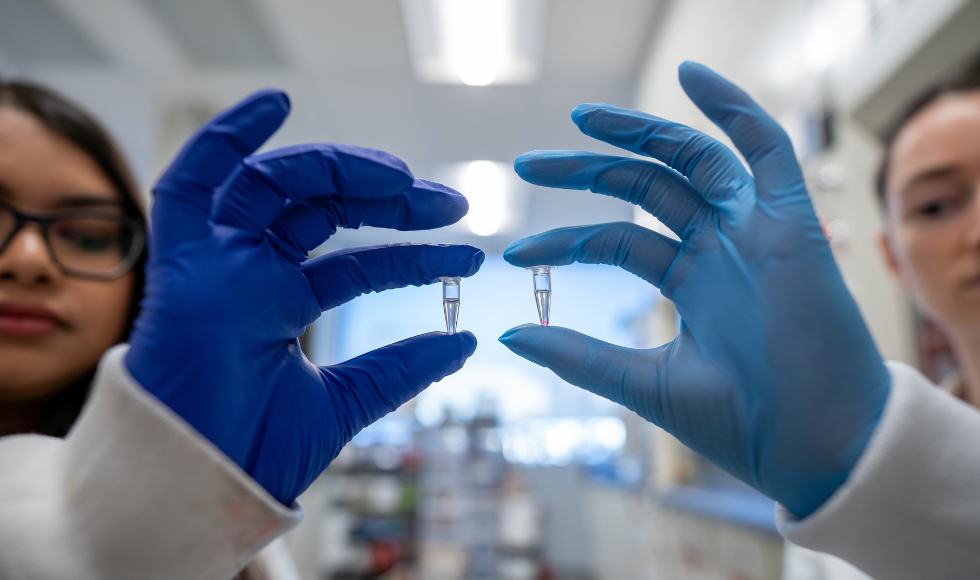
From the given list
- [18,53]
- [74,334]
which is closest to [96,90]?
[18,53]

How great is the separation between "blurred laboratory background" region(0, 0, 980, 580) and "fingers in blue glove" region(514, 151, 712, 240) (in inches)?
7.3

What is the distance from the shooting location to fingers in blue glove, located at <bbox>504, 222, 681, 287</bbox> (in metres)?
0.78

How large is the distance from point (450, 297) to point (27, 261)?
688 millimetres

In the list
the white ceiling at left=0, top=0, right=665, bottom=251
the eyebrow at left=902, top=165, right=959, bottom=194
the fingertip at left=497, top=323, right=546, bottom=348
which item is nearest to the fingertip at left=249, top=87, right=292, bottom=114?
the fingertip at left=497, top=323, right=546, bottom=348

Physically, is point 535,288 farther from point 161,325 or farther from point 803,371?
point 161,325

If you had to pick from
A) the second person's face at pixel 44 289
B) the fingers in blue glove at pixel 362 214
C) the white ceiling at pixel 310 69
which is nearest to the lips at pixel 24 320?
the second person's face at pixel 44 289

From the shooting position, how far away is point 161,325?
65 cm

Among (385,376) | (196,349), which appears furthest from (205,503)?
(385,376)

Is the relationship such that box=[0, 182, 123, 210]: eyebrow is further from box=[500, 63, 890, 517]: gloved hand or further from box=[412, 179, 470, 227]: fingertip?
box=[500, 63, 890, 517]: gloved hand

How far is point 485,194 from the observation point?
482 cm

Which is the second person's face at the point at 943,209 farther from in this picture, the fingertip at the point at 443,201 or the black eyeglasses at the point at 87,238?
the black eyeglasses at the point at 87,238

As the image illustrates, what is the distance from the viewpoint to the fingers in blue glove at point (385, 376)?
2.65ft

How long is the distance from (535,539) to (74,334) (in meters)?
5.06

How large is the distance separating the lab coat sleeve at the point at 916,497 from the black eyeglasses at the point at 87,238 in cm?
117
